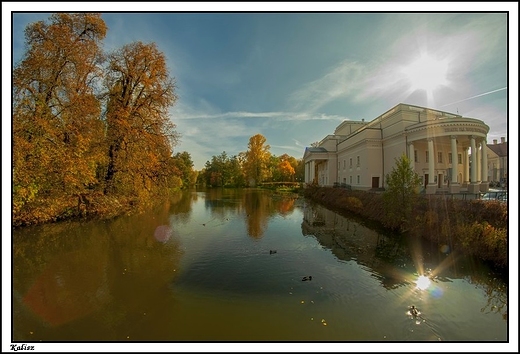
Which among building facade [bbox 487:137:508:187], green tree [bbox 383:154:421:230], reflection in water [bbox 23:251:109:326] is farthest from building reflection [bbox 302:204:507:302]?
building facade [bbox 487:137:508:187]

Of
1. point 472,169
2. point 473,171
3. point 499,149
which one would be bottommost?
point 473,171

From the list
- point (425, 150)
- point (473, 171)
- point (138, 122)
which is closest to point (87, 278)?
point (138, 122)

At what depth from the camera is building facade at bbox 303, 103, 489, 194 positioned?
2309cm

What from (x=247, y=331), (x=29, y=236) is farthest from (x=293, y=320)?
(x=29, y=236)

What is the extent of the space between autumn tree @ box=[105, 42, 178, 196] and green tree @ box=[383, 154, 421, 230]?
634 inches

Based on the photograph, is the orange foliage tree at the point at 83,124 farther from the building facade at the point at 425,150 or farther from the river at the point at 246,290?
the building facade at the point at 425,150

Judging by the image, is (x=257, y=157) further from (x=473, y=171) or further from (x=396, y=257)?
(x=396, y=257)

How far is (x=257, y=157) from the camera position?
2726 inches

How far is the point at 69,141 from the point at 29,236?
17.6ft

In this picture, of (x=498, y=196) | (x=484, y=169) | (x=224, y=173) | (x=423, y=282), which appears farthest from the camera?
(x=224, y=173)

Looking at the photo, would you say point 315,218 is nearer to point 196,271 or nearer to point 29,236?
point 196,271

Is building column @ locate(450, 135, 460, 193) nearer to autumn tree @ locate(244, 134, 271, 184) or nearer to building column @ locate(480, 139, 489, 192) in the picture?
building column @ locate(480, 139, 489, 192)

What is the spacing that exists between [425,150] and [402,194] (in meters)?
16.5

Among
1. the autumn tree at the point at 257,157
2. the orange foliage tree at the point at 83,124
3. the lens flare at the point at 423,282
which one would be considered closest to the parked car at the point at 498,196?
the lens flare at the point at 423,282
